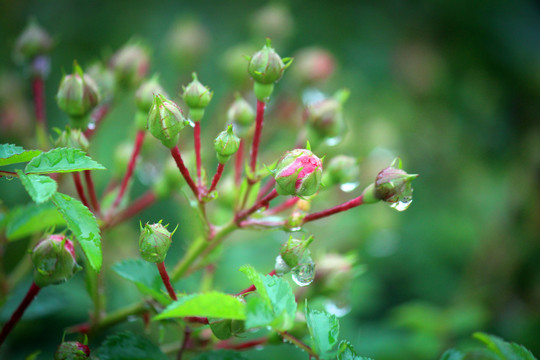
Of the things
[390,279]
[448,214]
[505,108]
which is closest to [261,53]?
[390,279]

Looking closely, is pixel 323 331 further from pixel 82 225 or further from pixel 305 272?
pixel 82 225

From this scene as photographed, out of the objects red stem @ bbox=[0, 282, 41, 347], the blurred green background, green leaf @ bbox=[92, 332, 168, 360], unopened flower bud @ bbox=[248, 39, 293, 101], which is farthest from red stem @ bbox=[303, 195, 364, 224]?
the blurred green background

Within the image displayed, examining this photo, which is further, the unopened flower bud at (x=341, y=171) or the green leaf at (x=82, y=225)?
the unopened flower bud at (x=341, y=171)

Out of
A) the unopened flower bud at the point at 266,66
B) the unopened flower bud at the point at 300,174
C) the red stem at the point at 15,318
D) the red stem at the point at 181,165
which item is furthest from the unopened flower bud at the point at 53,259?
the unopened flower bud at the point at 266,66

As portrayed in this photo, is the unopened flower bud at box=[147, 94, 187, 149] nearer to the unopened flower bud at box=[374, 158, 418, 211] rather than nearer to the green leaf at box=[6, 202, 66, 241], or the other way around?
the green leaf at box=[6, 202, 66, 241]

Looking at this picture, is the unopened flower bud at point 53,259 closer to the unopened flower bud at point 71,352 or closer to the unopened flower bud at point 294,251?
the unopened flower bud at point 71,352

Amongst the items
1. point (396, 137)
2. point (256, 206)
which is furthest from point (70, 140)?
point (396, 137)
